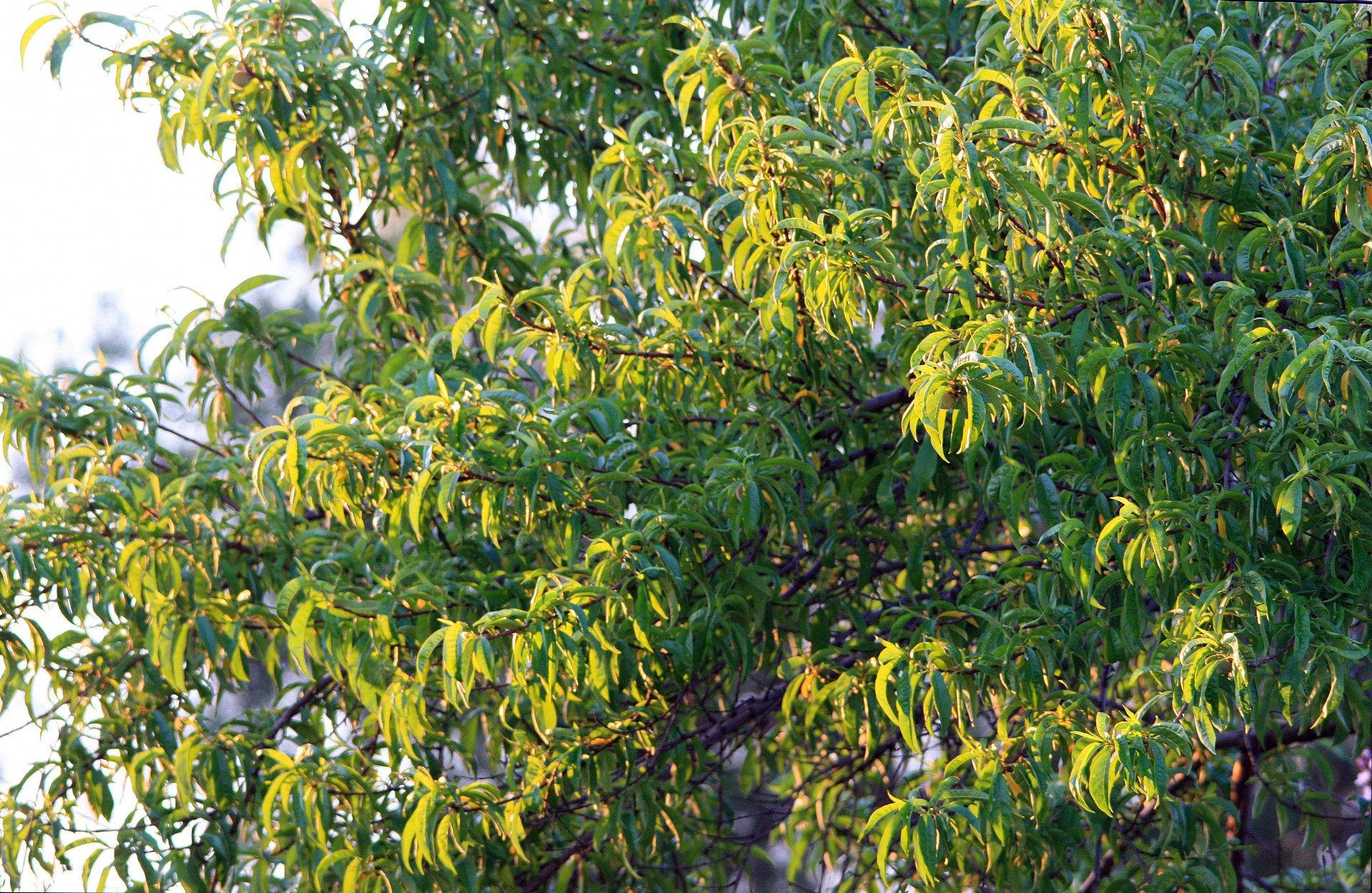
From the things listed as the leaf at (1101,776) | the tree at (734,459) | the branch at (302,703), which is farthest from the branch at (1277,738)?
the branch at (302,703)

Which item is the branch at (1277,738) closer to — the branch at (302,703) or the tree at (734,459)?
the tree at (734,459)

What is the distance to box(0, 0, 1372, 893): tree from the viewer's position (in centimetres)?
214

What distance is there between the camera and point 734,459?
2.49 m

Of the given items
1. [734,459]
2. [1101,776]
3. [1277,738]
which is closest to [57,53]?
[734,459]

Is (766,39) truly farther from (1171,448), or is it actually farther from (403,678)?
(403,678)

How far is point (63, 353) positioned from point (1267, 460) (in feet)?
45.7

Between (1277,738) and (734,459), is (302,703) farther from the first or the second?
(1277,738)

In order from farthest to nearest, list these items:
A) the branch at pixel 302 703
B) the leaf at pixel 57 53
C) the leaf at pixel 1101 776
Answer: the branch at pixel 302 703 → the leaf at pixel 57 53 → the leaf at pixel 1101 776

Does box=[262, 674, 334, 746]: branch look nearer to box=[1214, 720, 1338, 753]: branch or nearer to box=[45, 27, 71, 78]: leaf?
box=[45, 27, 71, 78]: leaf

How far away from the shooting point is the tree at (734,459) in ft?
7.04

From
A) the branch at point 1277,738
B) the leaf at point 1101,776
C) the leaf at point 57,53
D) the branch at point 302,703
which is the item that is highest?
the leaf at point 57,53

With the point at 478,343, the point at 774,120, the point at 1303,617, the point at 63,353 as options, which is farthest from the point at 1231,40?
the point at 63,353

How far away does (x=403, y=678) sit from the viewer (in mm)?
2482

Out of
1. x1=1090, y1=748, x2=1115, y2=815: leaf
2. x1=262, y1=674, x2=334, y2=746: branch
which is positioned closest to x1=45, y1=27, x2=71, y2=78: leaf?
x1=262, y1=674, x2=334, y2=746: branch
